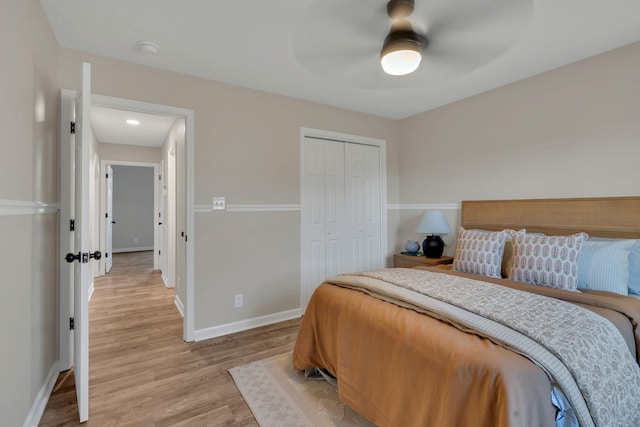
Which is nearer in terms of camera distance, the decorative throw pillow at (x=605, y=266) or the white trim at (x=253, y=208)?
the decorative throw pillow at (x=605, y=266)

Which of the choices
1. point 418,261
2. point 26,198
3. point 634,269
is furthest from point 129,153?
point 634,269

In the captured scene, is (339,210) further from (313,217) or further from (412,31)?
(412,31)

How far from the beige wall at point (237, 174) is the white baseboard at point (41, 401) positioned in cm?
99

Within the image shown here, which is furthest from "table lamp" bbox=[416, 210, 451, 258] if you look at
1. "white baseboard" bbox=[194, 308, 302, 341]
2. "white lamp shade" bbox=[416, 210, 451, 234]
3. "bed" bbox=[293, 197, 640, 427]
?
"white baseboard" bbox=[194, 308, 302, 341]

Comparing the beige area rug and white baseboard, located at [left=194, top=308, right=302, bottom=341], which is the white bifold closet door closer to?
white baseboard, located at [left=194, top=308, right=302, bottom=341]

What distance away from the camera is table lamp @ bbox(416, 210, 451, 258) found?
327 centimetres

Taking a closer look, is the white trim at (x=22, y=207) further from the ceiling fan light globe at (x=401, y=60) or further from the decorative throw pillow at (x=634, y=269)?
the decorative throw pillow at (x=634, y=269)

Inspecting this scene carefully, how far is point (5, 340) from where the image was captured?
4.19 feet

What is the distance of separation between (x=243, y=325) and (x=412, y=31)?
281 centimetres

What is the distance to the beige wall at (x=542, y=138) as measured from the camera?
2.26 metres

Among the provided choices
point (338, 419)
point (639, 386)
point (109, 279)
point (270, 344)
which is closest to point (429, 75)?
point (639, 386)

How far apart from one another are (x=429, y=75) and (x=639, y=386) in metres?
2.09

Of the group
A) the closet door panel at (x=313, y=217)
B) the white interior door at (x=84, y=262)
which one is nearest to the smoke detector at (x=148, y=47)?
the white interior door at (x=84, y=262)

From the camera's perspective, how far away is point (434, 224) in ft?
10.8
